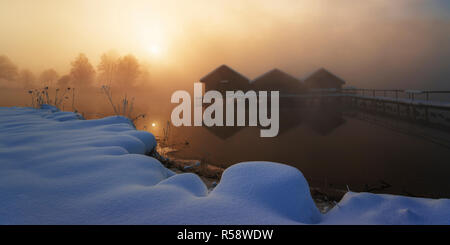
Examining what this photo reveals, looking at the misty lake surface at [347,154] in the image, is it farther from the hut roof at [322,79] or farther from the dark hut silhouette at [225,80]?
the hut roof at [322,79]

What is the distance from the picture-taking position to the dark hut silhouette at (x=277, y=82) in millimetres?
26078

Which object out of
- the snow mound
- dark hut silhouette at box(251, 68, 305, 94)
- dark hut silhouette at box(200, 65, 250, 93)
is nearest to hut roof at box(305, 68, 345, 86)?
dark hut silhouette at box(251, 68, 305, 94)

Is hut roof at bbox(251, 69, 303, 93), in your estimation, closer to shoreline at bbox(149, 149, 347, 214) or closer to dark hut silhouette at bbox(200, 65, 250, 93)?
dark hut silhouette at bbox(200, 65, 250, 93)

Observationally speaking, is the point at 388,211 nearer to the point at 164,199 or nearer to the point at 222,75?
the point at 164,199

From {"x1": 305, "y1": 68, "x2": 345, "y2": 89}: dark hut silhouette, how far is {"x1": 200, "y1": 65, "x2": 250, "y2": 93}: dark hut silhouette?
7137 mm

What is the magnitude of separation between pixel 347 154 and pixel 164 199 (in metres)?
7.45

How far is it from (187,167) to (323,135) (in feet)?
24.6

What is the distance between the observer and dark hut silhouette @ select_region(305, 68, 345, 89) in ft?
87.5

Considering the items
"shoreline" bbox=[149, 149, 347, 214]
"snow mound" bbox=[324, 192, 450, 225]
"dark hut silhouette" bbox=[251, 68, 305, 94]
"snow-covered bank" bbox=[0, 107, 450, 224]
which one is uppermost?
"dark hut silhouette" bbox=[251, 68, 305, 94]

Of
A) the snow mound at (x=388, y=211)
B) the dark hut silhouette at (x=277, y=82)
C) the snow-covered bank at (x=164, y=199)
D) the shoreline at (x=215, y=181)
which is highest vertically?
the dark hut silhouette at (x=277, y=82)

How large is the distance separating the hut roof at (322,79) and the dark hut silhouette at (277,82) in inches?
46.7

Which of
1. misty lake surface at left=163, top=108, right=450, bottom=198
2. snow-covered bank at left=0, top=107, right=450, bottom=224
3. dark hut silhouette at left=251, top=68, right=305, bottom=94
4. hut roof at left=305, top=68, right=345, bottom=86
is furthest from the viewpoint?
hut roof at left=305, top=68, right=345, bottom=86

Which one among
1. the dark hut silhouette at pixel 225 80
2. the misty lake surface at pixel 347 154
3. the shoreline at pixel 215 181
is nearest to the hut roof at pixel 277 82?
the dark hut silhouette at pixel 225 80

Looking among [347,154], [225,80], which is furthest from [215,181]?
[225,80]
